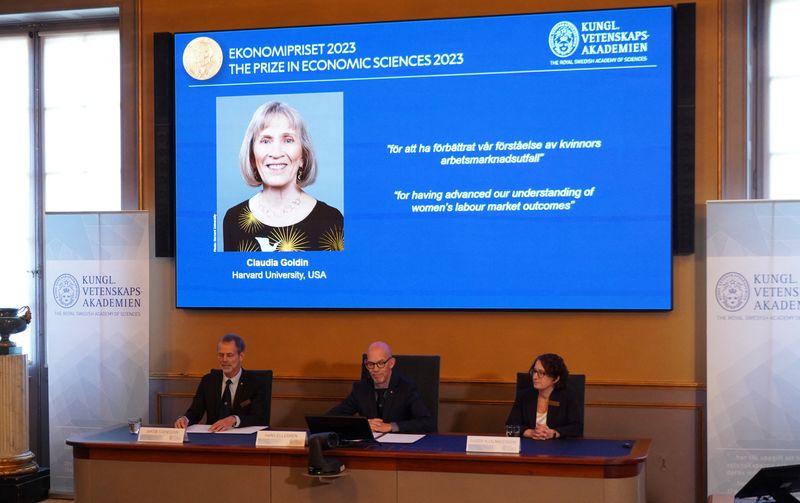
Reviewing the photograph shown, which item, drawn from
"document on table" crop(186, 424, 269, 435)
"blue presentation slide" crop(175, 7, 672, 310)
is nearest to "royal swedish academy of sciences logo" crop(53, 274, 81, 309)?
"blue presentation slide" crop(175, 7, 672, 310)

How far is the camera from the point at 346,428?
4.41 metres

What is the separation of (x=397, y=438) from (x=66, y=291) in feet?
9.89

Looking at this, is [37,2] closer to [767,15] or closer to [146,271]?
[146,271]

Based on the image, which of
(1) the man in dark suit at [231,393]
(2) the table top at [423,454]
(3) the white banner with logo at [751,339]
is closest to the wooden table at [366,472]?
(2) the table top at [423,454]

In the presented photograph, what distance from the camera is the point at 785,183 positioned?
19.8 ft

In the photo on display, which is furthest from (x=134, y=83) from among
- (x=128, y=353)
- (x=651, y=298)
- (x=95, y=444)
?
(x=651, y=298)

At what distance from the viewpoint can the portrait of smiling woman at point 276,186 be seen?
20.6ft

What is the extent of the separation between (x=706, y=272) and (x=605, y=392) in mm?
973

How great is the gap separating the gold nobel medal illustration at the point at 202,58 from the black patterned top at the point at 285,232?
94cm

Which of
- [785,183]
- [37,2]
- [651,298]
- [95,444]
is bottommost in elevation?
[95,444]

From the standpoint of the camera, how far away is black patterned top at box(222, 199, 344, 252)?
20.4 ft

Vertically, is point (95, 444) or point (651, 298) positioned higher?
point (651, 298)

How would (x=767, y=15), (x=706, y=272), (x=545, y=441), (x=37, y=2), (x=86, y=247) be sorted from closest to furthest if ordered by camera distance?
1. (x=545, y=441)
2. (x=706, y=272)
3. (x=767, y=15)
4. (x=86, y=247)
5. (x=37, y=2)

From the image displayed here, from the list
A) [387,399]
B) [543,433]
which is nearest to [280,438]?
[387,399]
